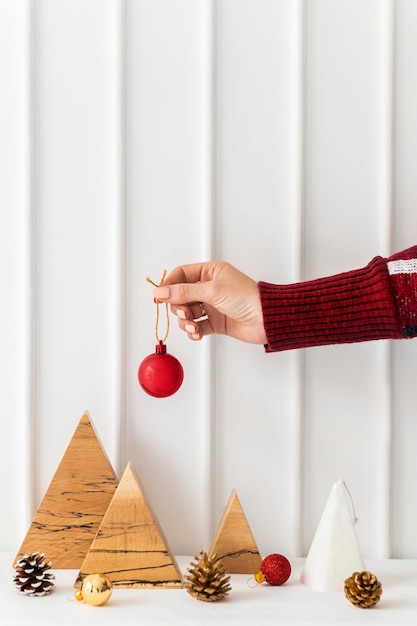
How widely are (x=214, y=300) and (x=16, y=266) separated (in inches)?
12.7

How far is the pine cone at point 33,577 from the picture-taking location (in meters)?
0.89

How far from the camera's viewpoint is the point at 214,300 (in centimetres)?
94

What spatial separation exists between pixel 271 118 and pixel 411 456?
0.56 m

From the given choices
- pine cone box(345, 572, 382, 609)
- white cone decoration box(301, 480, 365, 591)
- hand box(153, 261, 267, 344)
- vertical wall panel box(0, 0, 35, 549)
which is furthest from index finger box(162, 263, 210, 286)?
pine cone box(345, 572, 382, 609)

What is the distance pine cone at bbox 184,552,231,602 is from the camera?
0.87m

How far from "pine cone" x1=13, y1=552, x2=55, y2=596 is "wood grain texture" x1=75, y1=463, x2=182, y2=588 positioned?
0.05 metres

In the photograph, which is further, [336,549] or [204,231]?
[204,231]

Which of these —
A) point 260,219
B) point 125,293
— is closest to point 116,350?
point 125,293

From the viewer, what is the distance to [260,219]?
1.04m

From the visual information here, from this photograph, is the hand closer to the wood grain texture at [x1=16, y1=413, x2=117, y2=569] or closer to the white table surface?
the wood grain texture at [x1=16, y1=413, x2=117, y2=569]

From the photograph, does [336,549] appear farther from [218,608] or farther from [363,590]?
[218,608]

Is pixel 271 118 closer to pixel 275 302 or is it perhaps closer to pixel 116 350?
pixel 275 302

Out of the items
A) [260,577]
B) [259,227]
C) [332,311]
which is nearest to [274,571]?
[260,577]

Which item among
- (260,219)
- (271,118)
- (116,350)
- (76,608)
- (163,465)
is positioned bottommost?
(76,608)
